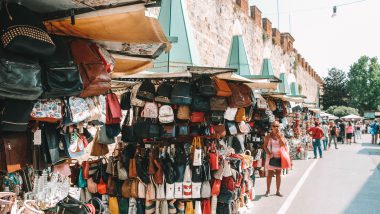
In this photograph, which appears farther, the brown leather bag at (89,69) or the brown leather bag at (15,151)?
the brown leather bag at (89,69)

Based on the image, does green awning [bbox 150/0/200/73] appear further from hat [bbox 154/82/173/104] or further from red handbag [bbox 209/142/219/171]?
red handbag [bbox 209/142/219/171]

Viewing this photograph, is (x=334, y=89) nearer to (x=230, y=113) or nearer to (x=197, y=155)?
(x=230, y=113)

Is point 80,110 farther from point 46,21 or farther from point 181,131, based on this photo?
point 181,131

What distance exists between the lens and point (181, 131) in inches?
241

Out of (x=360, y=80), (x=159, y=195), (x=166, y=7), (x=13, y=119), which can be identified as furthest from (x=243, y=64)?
(x=360, y=80)

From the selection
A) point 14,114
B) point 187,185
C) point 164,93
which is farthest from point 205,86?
point 14,114

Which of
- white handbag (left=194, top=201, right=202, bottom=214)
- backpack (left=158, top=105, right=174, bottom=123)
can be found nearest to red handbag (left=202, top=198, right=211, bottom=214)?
white handbag (left=194, top=201, right=202, bottom=214)

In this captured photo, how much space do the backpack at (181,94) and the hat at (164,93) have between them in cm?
10

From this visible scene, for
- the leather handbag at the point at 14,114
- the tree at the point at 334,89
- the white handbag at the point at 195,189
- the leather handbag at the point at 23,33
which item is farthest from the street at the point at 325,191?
the tree at the point at 334,89

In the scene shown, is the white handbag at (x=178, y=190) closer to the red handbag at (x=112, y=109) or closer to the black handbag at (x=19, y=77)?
the red handbag at (x=112, y=109)

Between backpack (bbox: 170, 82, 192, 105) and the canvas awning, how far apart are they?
2.33m

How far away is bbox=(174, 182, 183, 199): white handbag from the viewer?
584cm

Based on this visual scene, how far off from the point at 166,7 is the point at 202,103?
1821 mm

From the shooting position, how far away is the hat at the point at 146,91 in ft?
19.4
